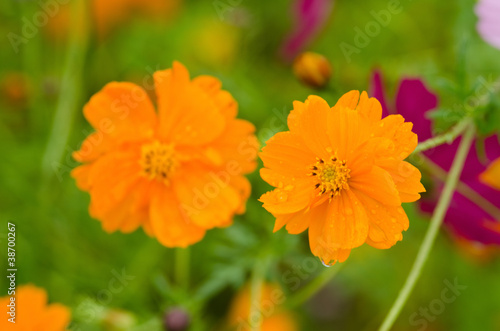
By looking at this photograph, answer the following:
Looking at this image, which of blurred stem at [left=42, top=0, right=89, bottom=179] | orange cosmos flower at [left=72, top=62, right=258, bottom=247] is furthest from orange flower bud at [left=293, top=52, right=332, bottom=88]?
blurred stem at [left=42, top=0, right=89, bottom=179]

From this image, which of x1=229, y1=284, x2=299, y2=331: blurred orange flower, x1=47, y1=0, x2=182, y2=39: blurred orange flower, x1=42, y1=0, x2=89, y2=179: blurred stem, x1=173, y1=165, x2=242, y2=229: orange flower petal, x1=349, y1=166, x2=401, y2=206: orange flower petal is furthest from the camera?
x1=47, y1=0, x2=182, y2=39: blurred orange flower

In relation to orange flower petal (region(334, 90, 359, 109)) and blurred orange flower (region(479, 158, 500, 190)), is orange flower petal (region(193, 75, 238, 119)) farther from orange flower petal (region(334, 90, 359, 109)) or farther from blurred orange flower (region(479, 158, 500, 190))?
blurred orange flower (region(479, 158, 500, 190))

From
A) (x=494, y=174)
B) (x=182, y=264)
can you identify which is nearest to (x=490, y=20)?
(x=494, y=174)

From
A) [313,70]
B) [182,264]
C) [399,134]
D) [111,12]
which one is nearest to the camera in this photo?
[399,134]

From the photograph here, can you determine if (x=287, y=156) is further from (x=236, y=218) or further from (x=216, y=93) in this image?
(x=236, y=218)

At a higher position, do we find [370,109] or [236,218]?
[370,109]

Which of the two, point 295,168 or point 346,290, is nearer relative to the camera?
point 295,168

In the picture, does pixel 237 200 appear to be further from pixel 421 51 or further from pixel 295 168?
pixel 421 51

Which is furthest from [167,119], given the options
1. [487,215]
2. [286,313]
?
Answer: [286,313]
